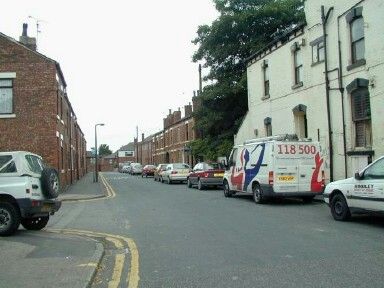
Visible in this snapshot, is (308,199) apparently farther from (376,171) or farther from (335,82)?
(376,171)

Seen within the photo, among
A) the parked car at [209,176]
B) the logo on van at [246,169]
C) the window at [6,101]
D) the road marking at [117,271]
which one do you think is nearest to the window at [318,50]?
the logo on van at [246,169]

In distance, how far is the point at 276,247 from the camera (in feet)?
28.7

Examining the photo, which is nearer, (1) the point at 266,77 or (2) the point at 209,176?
(2) the point at 209,176

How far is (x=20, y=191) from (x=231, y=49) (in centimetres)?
2520

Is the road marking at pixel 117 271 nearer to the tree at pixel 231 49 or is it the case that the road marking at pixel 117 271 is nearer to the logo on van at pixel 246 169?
the logo on van at pixel 246 169

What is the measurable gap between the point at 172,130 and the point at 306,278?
6305cm

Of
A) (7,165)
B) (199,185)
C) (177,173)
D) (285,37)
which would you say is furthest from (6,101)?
(7,165)

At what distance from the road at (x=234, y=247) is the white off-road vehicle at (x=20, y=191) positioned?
0.72 m

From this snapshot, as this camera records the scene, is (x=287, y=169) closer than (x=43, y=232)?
No

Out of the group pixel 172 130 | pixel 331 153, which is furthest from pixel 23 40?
pixel 172 130

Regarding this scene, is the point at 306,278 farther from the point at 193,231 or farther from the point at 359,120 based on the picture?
the point at 359,120

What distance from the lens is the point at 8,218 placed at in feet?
35.3

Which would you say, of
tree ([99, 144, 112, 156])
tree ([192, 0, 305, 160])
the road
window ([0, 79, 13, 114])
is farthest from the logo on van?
tree ([99, 144, 112, 156])

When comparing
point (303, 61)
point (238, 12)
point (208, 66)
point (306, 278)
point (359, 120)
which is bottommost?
point (306, 278)
